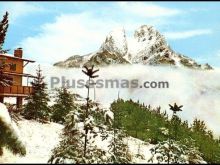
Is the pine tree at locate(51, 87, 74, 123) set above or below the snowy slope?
below

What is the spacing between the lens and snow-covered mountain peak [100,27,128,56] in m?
135

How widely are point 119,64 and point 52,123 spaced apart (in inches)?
3530

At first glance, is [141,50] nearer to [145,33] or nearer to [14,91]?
[145,33]

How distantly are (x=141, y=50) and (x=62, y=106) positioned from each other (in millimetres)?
114497

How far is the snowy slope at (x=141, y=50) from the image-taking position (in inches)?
5202

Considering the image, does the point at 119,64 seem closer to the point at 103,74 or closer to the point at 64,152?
the point at 103,74

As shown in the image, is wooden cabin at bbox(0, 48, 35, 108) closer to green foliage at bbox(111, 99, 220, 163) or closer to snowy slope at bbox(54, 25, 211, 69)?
green foliage at bbox(111, 99, 220, 163)

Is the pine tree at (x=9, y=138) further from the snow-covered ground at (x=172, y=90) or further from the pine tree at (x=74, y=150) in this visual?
the snow-covered ground at (x=172, y=90)

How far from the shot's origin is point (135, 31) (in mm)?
154875

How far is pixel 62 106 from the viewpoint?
37.1 m

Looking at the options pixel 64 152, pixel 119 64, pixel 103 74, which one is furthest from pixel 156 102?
pixel 64 152

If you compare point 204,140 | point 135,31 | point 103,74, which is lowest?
point 204,140

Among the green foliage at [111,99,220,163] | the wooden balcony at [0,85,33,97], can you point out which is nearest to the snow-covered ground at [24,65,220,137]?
the green foliage at [111,99,220,163]

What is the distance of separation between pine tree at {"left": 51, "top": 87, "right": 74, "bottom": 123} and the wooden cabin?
3.00m
